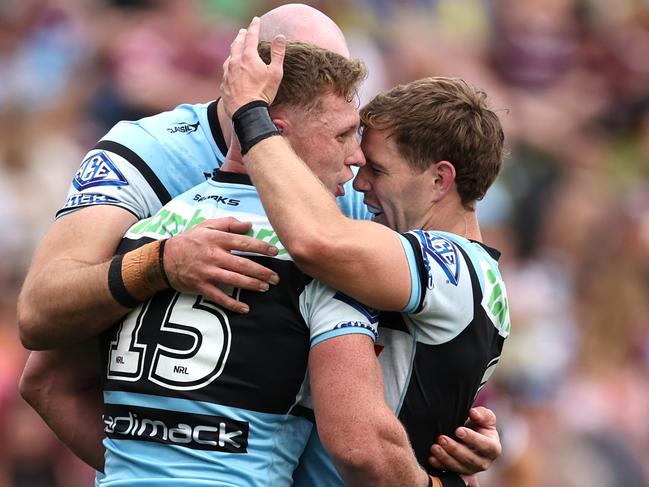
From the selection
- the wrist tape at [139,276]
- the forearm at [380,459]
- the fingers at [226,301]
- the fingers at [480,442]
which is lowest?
the forearm at [380,459]

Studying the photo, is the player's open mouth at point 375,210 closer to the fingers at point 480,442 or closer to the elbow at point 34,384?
the fingers at point 480,442

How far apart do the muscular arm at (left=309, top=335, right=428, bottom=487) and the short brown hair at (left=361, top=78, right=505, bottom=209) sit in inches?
29.0

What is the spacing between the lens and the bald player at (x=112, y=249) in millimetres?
3576

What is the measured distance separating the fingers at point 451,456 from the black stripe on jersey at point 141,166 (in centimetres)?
127

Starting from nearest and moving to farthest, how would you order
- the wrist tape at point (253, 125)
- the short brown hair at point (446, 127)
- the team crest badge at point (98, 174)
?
1. the wrist tape at point (253, 125)
2. the short brown hair at point (446, 127)
3. the team crest badge at point (98, 174)

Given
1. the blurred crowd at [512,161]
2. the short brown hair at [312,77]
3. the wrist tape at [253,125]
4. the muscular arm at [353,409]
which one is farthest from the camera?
the blurred crowd at [512,161]

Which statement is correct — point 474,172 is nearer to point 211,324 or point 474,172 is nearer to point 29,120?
point 211,324

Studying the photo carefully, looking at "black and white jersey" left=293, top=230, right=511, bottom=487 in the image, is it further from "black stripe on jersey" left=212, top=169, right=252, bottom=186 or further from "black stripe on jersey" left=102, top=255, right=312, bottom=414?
"black stripe on jersey" left=212, top=169, right=252, bottom=186

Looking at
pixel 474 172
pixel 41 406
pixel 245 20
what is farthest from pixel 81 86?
pixel 474 172

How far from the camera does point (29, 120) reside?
855 cm

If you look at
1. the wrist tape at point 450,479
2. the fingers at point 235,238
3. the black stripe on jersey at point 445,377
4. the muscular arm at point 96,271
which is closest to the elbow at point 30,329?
the muscular arm at point 96,271

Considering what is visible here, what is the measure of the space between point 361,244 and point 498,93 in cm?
691

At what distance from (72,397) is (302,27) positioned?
57.9 inches

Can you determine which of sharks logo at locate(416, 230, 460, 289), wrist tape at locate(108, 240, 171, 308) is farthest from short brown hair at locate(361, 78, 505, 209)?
wrist tape at locate(108, 240, 171, 308)
